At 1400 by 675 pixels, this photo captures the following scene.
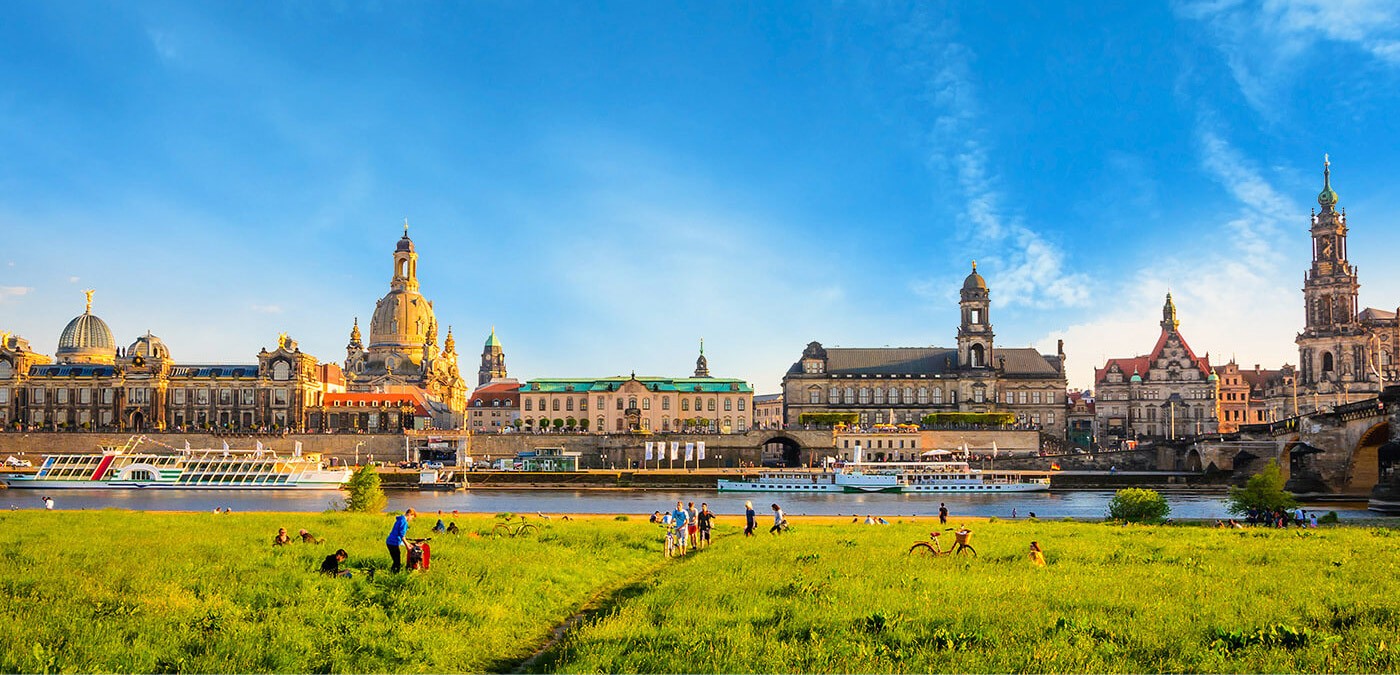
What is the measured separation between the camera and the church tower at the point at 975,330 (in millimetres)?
148750

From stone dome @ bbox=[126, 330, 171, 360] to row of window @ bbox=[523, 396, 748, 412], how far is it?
163ft

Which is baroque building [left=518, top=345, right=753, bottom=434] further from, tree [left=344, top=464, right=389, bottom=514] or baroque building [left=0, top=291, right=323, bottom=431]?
tree [left=344, top=464, right=389, bottom=514]

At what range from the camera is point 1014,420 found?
141 m

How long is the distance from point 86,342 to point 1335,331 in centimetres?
17082

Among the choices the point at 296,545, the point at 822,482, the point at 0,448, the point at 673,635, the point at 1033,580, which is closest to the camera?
the point at 673,635

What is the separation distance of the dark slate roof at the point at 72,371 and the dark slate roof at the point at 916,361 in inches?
3450

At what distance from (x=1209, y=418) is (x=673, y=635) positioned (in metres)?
152

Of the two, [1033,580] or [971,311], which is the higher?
[971,311]

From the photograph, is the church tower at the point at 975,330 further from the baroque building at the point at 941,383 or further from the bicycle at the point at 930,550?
the bicycle at the point at 930,550

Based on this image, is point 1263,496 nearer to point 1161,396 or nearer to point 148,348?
point 1161,396

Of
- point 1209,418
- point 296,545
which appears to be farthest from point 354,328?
point 296,545

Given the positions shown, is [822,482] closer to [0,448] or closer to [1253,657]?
[1253,657]

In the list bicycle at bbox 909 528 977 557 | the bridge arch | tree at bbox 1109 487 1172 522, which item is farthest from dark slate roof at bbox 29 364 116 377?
bicycle at bbox 909 528 977 557

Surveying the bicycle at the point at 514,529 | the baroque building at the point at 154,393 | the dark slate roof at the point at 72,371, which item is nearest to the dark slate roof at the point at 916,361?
the baroque building at the point at 154,393
